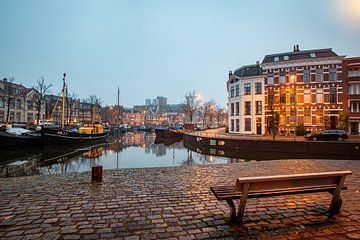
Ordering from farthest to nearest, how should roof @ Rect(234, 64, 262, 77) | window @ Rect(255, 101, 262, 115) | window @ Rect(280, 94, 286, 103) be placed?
1. roof @ Rect(234, 64, 262, 77)
2. window @ Rect(255, 101, 262, 115)
3. window @ Rect(280, 94, 286, 103)

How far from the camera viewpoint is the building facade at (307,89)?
34.6 m

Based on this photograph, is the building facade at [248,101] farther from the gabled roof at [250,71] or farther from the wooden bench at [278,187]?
the wooden bench at [278,187]

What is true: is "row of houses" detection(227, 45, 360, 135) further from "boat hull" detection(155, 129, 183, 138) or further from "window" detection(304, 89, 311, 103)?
"boat hull" detection(155, 129, 183, 138)

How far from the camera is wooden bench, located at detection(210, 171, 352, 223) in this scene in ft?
13.7

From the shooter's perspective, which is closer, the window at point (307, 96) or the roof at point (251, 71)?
the window at point (307, 96)

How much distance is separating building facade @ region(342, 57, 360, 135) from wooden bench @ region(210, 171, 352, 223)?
3734 centimetres

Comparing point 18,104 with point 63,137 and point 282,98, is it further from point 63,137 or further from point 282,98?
point 282,98

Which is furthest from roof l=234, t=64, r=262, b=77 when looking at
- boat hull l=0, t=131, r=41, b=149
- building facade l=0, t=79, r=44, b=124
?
building facade l=0, t=79, r=44, b=124

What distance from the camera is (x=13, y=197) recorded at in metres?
6.01

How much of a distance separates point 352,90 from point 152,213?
1626 inches

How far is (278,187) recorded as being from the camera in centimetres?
438

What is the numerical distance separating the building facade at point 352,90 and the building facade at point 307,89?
105cm

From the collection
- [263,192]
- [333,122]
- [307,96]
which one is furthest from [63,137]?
[333,122]

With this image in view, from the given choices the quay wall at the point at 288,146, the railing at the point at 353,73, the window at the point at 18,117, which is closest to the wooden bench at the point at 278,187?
the quay wall at the point at 288,146
